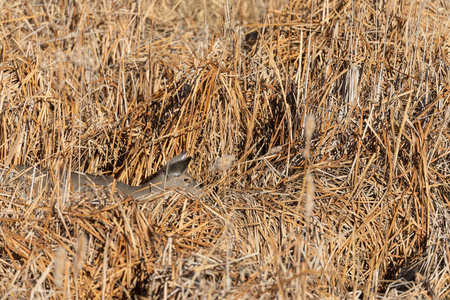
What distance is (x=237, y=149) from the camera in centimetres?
328

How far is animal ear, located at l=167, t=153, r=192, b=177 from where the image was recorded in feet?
9.80

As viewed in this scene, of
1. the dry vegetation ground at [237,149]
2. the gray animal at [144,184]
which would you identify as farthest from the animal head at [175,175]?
the dry vegetation ground at [237,149]

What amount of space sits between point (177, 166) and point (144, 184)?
24 centimetres

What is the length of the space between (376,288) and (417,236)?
0.46m

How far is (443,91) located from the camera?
10.0 feet

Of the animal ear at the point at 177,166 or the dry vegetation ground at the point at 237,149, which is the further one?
the animal ear at the point at 177,166

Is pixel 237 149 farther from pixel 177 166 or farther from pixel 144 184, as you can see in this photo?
pixel 144 184

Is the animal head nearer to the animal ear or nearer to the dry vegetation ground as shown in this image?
the animal ear

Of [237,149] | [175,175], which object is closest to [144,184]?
[175,175]

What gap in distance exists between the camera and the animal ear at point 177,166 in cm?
299

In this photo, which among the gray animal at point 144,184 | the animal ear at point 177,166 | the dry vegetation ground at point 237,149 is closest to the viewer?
the dry vegetation ground at point 237,149

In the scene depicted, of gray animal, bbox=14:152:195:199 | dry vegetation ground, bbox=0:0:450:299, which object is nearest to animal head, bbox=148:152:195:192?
gray animal, bbox=14:152:195:199

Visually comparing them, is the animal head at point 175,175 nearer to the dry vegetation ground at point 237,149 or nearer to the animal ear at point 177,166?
the animal ear at point 177,166

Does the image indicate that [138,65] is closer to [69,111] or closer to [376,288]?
[69,111]
